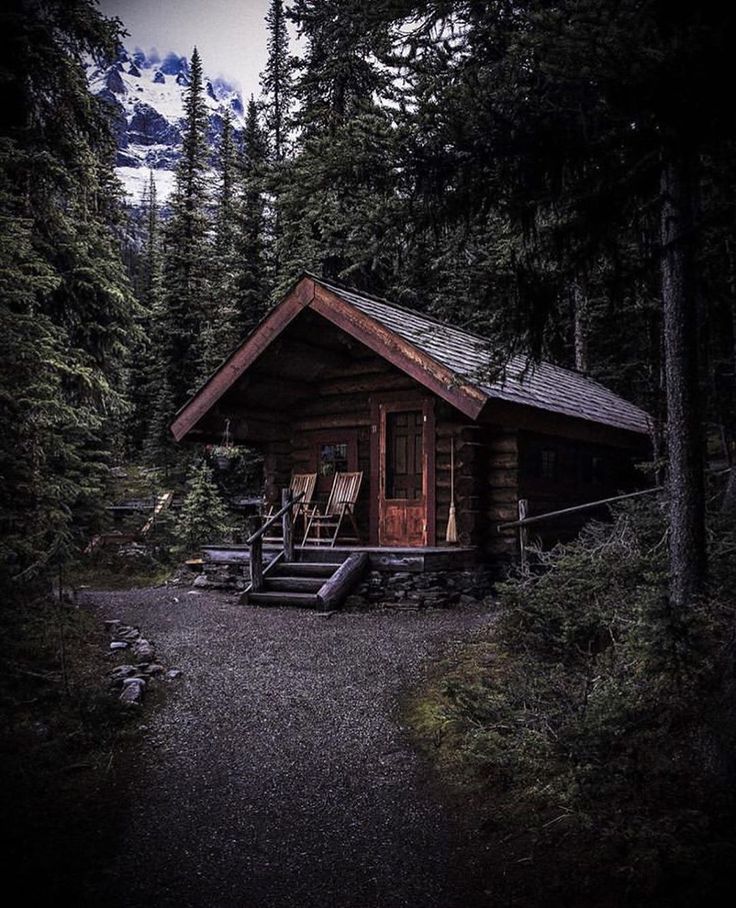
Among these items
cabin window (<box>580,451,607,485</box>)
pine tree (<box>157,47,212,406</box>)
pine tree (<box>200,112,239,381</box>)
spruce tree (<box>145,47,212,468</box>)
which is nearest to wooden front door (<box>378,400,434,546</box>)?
cabin window (<box>580,451,607,485</box>)

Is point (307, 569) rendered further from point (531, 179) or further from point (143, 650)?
point (531, 179)

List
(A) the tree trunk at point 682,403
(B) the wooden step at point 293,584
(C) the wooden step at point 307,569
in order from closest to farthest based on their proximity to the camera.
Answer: (A) the tree trunk at point 682,403 < (B) the wooden step at point 293,584 < (C) the wooden step at point 307,569

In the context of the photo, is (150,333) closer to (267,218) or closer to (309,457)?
(267,218)

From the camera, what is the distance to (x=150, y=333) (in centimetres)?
2900

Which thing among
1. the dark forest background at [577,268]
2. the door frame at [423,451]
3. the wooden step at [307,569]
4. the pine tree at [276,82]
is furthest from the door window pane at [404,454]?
the pine tree at [276,82]

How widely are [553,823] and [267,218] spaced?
25.3 metres

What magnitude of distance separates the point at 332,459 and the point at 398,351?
153 inches

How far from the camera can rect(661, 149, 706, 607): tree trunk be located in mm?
4180

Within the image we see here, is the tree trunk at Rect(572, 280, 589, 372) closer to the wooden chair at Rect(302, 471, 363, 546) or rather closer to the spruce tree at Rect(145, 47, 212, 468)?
the wooden chair at Rect(302, 471, 363, 546)

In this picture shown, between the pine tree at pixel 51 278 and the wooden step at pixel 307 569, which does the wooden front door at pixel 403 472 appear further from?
the pine tree at pixel 51 278

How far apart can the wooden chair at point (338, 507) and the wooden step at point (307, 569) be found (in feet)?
4.11

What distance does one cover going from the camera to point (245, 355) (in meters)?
11.8

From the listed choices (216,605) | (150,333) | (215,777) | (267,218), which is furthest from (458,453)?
(150,333)

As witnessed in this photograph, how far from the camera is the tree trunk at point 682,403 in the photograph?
418 cm
